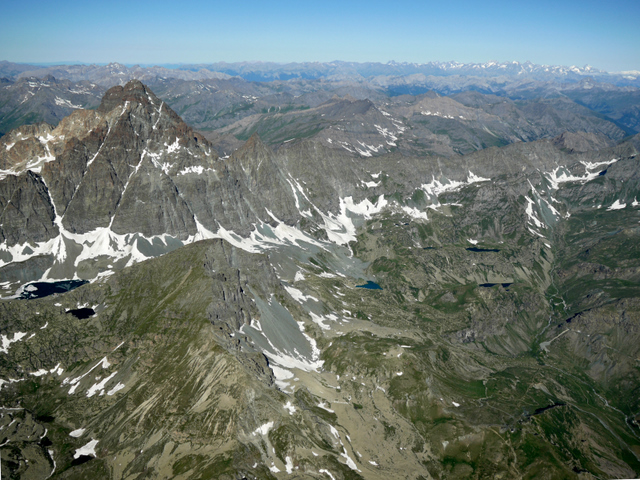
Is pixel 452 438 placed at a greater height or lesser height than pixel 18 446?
lesser

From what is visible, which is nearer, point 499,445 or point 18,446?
point 18,446

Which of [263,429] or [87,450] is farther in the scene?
[263,429]

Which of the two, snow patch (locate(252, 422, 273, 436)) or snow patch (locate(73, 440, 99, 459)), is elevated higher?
snow patch (locate(252, 422, 273, 436))

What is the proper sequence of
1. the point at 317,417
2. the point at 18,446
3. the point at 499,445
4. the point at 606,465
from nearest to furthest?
the point at 18,446 → the point at 317,417 → the point at 499,445 → the point at 606,465

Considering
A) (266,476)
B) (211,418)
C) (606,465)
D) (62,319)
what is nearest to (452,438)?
(606,465)

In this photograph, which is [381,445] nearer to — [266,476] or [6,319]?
[266,476]

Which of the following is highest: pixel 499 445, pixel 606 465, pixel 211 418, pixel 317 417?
pixel 211 418

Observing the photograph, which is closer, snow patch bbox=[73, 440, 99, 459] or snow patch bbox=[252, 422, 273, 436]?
snow patch bbox=[73, 440, 99, 459]

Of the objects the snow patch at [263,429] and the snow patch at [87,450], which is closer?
the snow patch at [87,450]

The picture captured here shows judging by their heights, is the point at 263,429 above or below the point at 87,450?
above

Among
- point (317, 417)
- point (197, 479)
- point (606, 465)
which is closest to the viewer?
point (197, 479)

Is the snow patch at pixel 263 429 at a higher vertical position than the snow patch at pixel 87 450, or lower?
higher
